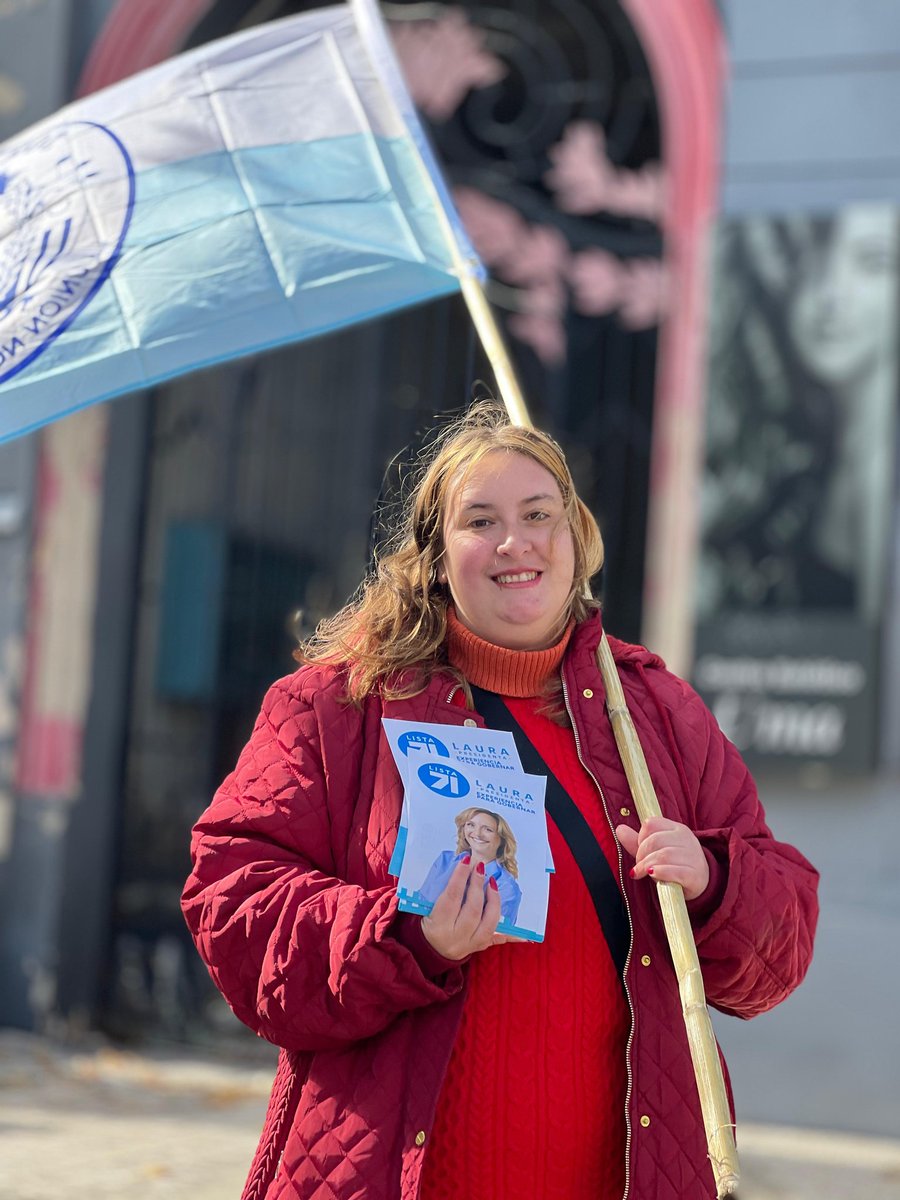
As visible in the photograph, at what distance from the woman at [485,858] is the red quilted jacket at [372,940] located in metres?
0.06

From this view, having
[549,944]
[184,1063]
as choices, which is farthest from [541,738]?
[184,1063]

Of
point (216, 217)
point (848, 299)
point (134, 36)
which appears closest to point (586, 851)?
point (216, 217)

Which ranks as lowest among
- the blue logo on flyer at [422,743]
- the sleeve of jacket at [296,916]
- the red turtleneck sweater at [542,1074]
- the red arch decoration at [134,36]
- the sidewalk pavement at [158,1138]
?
the sidewalk pavement at [158,1138]

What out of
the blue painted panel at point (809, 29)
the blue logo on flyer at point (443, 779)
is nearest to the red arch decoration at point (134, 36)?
the blue painted panel at point (809, 29)

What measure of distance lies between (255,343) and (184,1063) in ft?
14.0

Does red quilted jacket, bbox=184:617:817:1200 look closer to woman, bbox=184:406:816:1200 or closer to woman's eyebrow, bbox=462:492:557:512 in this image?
woman, bbox=184:406:816:1200

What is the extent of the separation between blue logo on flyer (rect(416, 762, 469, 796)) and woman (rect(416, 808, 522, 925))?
34 mm

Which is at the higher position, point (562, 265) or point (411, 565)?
point (562, 265)

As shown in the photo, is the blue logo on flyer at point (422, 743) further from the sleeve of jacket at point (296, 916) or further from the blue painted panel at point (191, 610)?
the blue painted panel at point (191, 610)

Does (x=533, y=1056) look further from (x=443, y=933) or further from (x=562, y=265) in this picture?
(x=562, y=265)

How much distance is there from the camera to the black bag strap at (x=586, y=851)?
2.18 metres

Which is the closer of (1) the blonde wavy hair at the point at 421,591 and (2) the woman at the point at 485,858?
(2) the woman at the point at 485,858

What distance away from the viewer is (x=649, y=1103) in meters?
2.11

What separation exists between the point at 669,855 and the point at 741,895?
13cm
